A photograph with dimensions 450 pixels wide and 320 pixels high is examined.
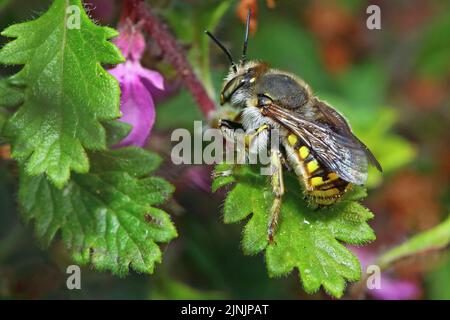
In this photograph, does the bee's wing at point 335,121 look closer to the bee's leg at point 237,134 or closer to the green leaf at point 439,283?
the bee's leg at point 237,134

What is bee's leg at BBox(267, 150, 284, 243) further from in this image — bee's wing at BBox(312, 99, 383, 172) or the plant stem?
the plant stem

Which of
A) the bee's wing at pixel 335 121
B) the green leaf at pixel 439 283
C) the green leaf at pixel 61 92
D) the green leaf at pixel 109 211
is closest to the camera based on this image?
the green leaf at pixel 61 92

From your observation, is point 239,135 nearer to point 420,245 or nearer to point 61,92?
point 61,92

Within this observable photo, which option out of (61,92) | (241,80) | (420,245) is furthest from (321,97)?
(61,92)

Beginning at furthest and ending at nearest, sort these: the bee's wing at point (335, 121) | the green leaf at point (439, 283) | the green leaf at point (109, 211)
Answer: the green leaf at point (439, 283)
the bee's wing at point (335, 121)
the green leaf at point (109, 211)

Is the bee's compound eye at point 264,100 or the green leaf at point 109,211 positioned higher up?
the bee's compound eye at point 264,100

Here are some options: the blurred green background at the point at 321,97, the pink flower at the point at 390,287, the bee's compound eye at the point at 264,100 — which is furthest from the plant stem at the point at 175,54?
the pink flower at the point at 390,287

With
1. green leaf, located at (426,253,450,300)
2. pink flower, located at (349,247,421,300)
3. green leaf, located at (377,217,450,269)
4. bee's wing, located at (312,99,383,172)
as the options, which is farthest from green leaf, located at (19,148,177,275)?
green leaf, located at (426,253,450,300)
